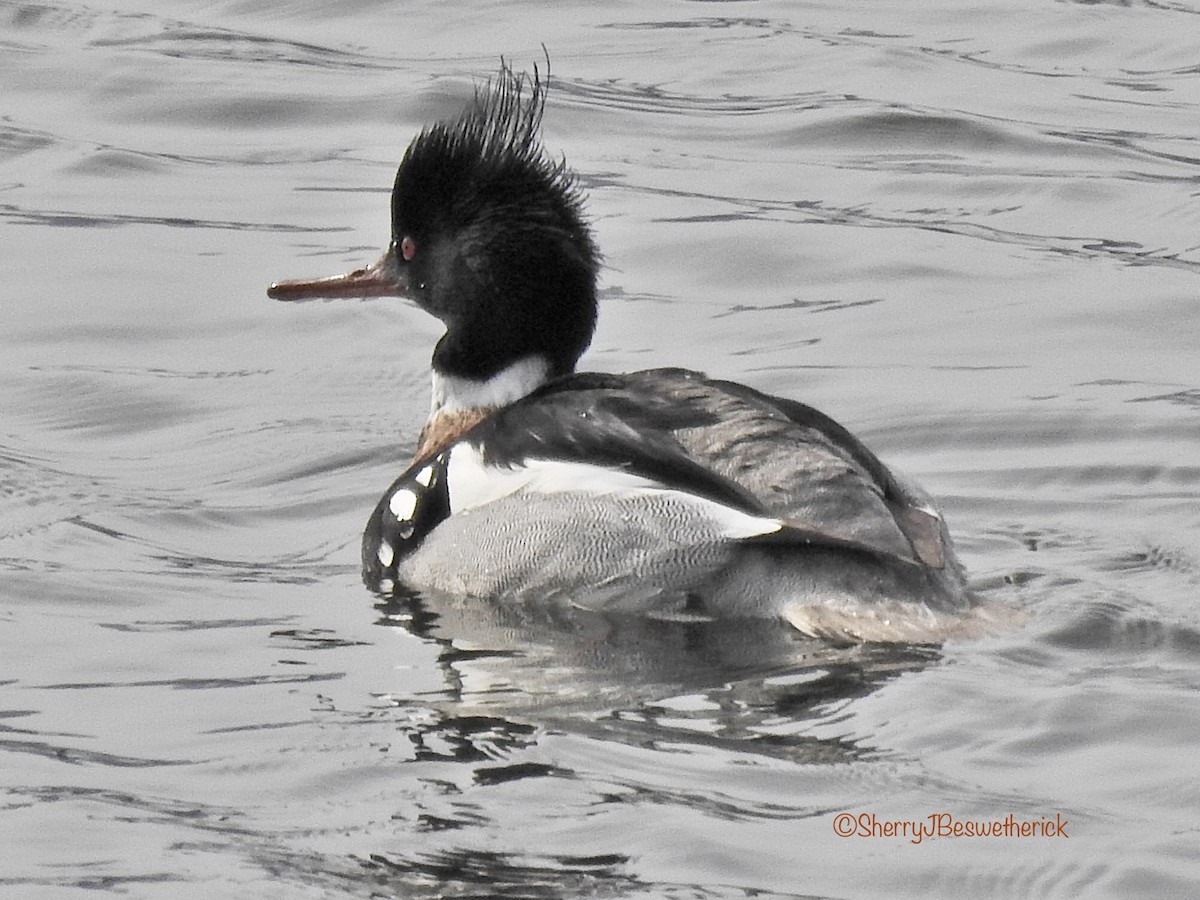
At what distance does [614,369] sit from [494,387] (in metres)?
2.15

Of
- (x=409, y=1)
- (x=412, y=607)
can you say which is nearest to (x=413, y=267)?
(x=412, y=607)

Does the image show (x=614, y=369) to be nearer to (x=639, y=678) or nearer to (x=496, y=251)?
(x=496, y=251)

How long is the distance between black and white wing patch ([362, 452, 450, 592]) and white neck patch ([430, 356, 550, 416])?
1.29 feet

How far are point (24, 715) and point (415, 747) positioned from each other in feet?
3.63

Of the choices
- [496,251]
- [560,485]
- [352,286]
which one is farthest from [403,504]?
[352,286]

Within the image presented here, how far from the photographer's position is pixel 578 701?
252 inches

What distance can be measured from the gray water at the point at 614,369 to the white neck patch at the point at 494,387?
0.57 metres

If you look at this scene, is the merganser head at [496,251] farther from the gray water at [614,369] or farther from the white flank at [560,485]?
the gray water at [614,369]

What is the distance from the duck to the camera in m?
6.77

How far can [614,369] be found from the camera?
10227mm

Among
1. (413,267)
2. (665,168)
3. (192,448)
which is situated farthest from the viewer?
(665,168)

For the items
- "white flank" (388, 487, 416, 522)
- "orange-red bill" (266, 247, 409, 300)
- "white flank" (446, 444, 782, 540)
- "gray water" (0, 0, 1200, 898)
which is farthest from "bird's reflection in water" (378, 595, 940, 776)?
"orange-red bill" (266, 247, 409, 300)

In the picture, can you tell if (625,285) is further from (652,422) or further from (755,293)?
(652,422)

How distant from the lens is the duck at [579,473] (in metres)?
6.77
